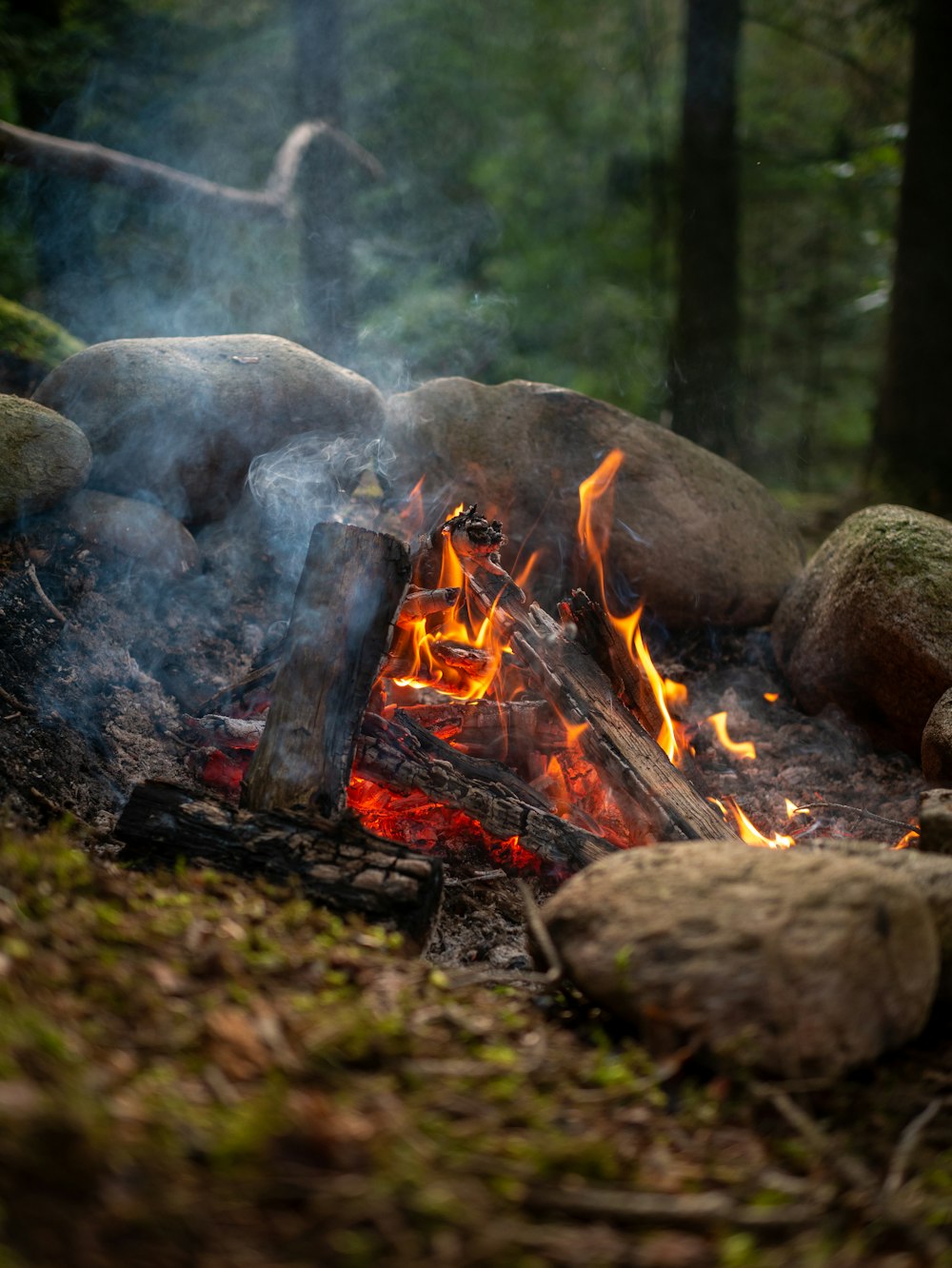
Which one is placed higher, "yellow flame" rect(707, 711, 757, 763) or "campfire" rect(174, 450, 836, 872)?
"campfire" rect(174, 450, 836, 872)

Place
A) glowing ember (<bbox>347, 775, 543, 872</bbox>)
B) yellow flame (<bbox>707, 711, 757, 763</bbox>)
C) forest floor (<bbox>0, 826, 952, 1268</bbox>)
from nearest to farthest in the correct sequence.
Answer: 1. forest floor (<bbox>0, 826, 952, 1268</bbox>)
2. glowing ember (<bbox>347, 775, 543, 872</bbox>)
3. yellow flame (<bbox>707, 711, 757, 763</bbox>)

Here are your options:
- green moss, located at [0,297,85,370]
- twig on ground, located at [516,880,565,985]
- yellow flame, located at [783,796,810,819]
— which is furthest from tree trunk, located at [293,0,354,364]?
twig on ground, located at [516,880,565,985]

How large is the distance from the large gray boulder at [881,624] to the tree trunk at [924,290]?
307 centimetres

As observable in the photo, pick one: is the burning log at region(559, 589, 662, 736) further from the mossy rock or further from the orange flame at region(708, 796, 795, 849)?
the mossy rock

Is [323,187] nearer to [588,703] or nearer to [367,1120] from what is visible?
[588,703]

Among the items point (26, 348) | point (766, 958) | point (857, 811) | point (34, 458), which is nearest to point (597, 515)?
point (857, 811)

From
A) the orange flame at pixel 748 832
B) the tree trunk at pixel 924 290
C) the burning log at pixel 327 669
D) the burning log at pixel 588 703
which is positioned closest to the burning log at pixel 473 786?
the burning log at pixel 327 669

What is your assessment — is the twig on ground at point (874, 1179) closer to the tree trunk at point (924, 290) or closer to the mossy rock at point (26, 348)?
the mossy rock at point (26, 348)

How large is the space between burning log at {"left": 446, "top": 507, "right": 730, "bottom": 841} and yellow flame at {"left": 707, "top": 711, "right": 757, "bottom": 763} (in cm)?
95

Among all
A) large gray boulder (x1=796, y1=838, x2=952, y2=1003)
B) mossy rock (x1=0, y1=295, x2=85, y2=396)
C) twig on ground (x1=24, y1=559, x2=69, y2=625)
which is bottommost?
large gray boulder (x1=796, y1=838, x2=952, y2=1003)

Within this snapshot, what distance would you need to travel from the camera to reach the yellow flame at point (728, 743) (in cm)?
461

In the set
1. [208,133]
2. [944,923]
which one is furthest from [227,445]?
[208,133]

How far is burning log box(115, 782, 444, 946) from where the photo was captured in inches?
106

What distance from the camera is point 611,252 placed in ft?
44.3
